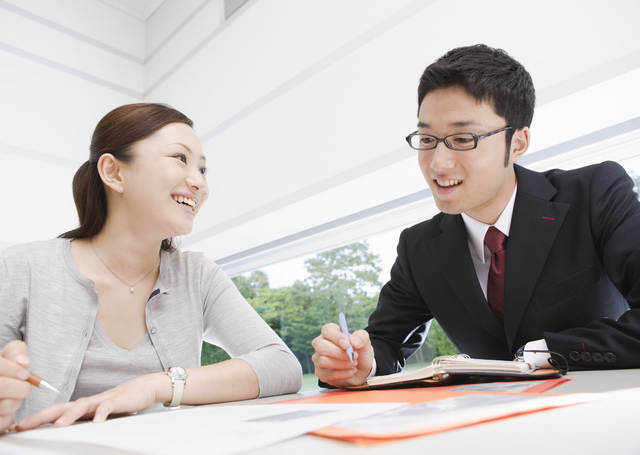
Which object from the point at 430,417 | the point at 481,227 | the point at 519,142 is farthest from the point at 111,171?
the point at 430,417

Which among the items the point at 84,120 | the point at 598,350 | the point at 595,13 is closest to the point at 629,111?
the point at 595,13

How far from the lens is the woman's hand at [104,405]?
76 cm

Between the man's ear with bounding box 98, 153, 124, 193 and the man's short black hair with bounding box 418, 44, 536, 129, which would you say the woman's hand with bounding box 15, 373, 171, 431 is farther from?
the man's short black hair with bounding box 418, 44, 536, 129

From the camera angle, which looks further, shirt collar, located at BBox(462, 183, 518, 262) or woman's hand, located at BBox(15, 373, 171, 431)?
shirt collar, located at BBox(462, 183, 518, 262)

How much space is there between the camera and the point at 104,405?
82 cm

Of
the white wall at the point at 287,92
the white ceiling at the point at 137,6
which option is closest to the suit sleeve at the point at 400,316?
the white wall at the point at 287,92

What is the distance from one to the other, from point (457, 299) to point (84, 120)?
292 cm

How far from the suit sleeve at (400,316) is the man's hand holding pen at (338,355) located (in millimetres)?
349

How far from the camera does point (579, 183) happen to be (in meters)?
1.40

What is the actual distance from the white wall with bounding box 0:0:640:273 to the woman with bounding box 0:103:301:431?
847 millimetres

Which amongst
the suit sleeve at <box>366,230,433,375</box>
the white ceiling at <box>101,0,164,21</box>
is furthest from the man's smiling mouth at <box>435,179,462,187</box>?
the white ceiling at <box>101,0,164,21</box>

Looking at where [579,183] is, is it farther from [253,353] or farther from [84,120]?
[84,120]

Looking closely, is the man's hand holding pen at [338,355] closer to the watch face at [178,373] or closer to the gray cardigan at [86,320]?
the gray cardigan at [86,320]

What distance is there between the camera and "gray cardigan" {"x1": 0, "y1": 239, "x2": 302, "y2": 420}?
1.30m
